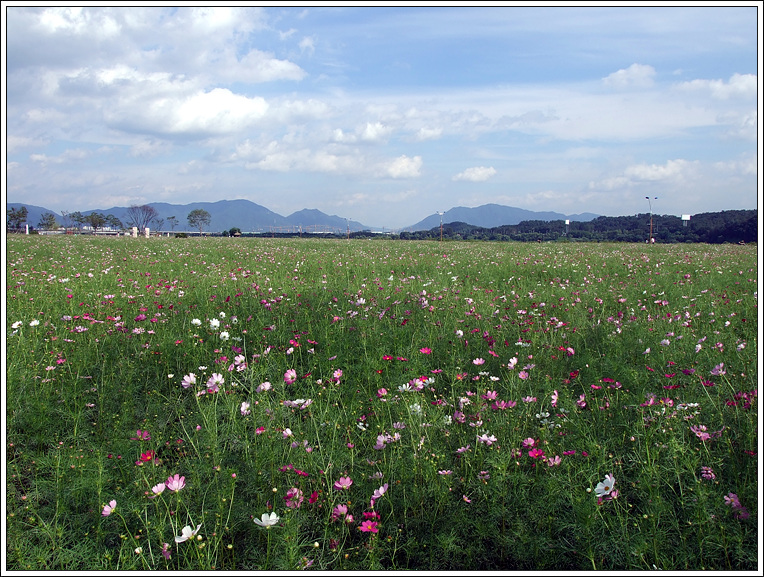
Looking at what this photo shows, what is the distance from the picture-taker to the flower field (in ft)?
6.32

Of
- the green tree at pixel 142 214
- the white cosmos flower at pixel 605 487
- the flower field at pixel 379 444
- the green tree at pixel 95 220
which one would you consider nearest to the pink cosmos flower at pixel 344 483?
the flower field at pixel 379 444

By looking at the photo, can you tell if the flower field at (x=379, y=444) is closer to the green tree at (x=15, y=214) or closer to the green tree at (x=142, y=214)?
the green tree at (x=15, y=214)

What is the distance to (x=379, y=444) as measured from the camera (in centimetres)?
234

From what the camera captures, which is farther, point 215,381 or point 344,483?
point 215,381

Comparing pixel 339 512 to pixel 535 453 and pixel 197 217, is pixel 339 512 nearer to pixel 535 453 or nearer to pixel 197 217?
pixel 535 453

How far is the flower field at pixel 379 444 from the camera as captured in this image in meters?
1.93

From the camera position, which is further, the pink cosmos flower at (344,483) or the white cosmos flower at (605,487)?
the pink cosmos flower at (344,483)

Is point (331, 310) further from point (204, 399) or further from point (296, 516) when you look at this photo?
point (296, 516)

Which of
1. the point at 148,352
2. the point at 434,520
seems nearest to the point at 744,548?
the point at 434,520

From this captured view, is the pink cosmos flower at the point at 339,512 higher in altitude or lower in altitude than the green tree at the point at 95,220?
lower

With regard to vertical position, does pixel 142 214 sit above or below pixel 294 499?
above

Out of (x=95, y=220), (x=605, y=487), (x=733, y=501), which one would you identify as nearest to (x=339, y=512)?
(x=605, y=487)

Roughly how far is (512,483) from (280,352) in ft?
7.81

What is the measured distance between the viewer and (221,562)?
1922 millimetres
